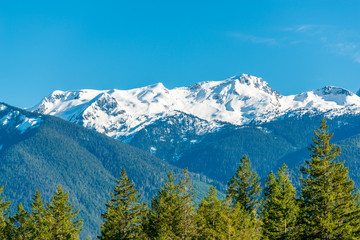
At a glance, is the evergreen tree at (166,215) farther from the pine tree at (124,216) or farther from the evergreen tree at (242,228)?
the evergreen tree at (242,228)

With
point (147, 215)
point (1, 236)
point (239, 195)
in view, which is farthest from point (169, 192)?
point (1, 236)

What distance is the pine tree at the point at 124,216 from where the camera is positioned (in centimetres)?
6862

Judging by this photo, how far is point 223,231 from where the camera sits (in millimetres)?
58188

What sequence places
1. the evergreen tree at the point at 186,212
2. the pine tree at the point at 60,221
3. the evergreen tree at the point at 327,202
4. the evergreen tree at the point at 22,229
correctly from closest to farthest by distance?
the evergreen tree at the point at 327,202, the evergreen tree at the point at 186,212, the pine tree at the point at 60,221, the evergreen tree at the point at 22,229

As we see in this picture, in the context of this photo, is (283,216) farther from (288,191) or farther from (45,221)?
(45,221)

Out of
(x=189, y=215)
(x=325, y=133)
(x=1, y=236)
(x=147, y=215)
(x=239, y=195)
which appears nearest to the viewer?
(x=325, y=133)

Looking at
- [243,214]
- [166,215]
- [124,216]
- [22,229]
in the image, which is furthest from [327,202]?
[22,229]

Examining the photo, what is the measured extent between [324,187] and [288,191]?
26.4 feet

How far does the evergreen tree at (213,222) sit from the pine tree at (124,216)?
879 centimetres

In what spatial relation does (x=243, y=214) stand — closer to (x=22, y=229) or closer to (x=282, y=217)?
(x=282, y=217)

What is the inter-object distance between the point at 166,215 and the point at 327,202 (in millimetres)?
20882

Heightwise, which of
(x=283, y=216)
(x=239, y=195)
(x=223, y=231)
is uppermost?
(x=239, y=195)

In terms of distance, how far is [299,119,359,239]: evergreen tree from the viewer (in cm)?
5528

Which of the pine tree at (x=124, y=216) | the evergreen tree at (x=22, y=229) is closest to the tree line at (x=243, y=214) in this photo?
the pine tree at (x=124, y=216)
